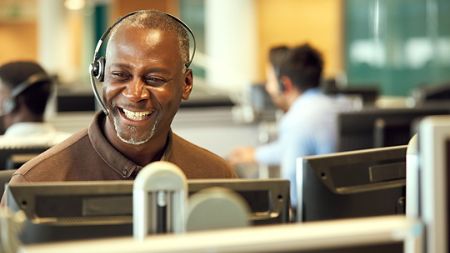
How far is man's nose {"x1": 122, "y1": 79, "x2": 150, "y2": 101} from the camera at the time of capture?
179 centimetres

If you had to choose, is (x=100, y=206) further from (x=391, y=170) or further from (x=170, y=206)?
(x=391, y=170)

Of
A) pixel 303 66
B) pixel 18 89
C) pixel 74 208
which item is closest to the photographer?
pixel 74 208

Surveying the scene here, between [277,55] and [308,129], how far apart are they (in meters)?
0.55

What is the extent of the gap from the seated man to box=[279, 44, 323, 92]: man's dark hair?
3.97ft

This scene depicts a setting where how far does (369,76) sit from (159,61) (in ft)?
35.2

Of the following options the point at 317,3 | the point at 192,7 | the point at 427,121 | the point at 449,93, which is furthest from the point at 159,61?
the point at 192,7

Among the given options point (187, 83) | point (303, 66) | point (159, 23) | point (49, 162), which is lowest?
point (303, 66)

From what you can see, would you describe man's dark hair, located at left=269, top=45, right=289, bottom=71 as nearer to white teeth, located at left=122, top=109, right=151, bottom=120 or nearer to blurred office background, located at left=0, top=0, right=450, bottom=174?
blurred office background, located at left=0, top=0, right=450, bottom=174

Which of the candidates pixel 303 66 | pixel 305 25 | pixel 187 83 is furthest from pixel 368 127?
pixel 305 25

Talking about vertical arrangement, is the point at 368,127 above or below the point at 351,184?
below

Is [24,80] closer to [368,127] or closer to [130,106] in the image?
[368,127]

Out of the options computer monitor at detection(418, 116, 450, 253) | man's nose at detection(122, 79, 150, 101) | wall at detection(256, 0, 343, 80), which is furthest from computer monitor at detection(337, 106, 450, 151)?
wall at detection(256, 0, 343, 80)

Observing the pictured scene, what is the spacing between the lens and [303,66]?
13.7 ft

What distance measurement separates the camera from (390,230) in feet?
3.30
